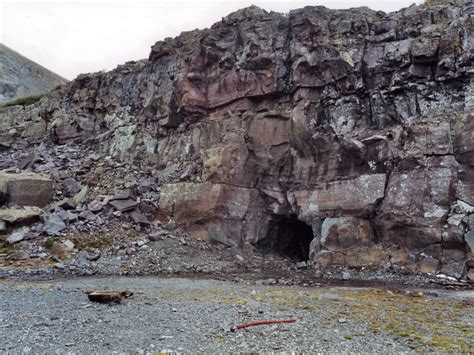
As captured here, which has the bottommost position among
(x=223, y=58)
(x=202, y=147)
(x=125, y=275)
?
(x=125, y=275)

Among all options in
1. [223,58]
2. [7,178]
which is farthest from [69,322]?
[223,58]

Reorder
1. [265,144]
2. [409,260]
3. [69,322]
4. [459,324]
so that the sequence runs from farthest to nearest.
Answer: [265,144]
[409,260]
[459,324]
[69,322]

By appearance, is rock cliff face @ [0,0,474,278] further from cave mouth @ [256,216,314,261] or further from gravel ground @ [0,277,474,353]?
gravel ground @ [0,277,474,353]

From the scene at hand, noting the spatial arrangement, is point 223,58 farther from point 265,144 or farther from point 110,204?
point 110,204

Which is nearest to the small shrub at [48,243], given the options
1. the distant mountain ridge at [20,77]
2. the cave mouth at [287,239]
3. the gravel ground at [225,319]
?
the gravel ground at [225,319]

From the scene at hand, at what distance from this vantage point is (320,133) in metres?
29.2

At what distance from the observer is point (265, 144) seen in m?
31.4

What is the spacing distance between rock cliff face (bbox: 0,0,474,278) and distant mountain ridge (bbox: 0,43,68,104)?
3359 cm

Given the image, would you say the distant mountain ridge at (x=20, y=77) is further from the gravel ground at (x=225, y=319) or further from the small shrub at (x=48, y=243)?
the gravel ground at (x=225, y=319)

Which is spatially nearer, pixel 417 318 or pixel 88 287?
pixel 417 318

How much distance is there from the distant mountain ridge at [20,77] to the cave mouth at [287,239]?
51.2m

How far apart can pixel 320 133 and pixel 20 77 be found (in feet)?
195

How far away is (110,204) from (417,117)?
22.4 m

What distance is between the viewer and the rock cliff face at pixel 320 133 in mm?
24250
